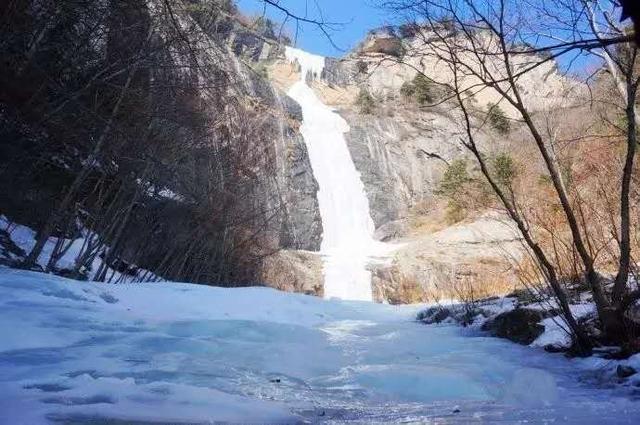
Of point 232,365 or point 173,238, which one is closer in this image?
point 232,365

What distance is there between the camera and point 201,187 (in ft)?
39.0

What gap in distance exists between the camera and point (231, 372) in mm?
2867

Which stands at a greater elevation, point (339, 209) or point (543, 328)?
point (339, 209)

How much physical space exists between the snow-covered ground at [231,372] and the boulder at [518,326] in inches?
14.3

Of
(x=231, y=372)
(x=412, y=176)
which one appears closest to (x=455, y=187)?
(x=412, y=176)

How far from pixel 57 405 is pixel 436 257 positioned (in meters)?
17.5

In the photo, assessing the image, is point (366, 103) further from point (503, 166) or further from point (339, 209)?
point (503, 166)

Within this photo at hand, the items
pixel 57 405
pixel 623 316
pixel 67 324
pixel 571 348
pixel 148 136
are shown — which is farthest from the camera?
pixel 148 136

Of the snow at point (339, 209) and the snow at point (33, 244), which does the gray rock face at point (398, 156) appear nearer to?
the snow at point (339, 209)

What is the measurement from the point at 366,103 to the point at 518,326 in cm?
2942

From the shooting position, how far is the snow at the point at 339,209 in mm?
19953

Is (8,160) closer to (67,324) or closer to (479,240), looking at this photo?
(67,324)

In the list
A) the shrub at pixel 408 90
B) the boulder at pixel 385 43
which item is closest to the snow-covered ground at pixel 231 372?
the boulder at pixel 385 43

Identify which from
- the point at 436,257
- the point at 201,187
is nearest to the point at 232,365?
the point at 201,187
